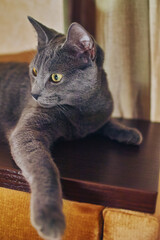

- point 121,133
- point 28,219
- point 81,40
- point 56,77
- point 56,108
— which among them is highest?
point 81,40

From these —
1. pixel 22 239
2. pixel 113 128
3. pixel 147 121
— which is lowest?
pixel 22 239

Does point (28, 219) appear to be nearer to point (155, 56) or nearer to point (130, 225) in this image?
point (130, 225)

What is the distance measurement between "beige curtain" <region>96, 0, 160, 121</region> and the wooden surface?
1.15ft

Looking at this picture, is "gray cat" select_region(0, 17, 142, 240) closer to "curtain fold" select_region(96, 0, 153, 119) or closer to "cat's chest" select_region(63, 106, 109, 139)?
"cat's chest" select_region(63, 106, 109, 139)

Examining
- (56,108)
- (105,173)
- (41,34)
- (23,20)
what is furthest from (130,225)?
(23,20)

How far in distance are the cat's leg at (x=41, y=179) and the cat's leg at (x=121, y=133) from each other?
0.94ft

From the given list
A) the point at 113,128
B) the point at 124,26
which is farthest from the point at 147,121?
the point at 124,26

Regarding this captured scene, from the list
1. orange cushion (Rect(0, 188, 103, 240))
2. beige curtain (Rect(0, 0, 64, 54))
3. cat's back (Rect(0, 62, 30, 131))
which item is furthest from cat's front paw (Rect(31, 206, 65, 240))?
beige curtain (Rect(0, 0, 64, 54))

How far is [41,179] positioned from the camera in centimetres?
54

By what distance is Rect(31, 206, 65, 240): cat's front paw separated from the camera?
45 centimetres

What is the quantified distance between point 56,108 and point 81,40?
0.24 metres

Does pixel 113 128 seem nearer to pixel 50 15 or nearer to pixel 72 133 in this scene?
pixel 72 133

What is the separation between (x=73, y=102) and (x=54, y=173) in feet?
0.98

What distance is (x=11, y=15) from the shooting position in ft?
4.00
